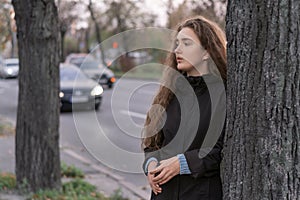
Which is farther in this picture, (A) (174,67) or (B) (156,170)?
(A) (174,67)

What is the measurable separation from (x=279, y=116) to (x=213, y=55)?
2.18 feet

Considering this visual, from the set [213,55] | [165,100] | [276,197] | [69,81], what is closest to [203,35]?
[213,55]

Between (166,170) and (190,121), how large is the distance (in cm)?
27

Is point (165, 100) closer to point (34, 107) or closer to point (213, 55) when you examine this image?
point (213, 55)

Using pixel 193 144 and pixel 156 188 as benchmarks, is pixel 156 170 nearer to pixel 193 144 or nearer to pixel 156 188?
pixel 156 188

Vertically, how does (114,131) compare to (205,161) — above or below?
below

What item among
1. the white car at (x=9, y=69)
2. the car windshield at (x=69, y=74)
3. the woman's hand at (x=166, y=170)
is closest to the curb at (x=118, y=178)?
the woman's hand at (x=166, y=170)

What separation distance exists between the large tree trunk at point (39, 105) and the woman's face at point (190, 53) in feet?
11.0

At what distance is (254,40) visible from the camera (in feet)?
7.02

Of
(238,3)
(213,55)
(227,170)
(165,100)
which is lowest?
(227,170)

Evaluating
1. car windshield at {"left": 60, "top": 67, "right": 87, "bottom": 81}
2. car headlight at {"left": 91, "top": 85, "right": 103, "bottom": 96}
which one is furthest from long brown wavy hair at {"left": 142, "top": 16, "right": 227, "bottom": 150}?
car windshield at {"left": 60, "top": 67, "right": 87, "bottom": 81}

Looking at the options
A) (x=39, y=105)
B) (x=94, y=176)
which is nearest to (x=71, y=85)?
(x=94, y=176)

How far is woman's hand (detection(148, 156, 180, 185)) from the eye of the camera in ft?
8.32

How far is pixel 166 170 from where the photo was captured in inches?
101
